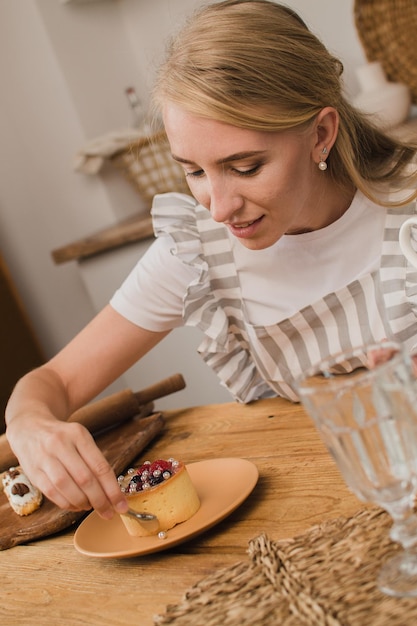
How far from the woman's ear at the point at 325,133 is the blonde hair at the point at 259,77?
19 mm

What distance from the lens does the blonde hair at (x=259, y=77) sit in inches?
43.3

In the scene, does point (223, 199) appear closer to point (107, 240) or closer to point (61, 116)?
point (107, 240)

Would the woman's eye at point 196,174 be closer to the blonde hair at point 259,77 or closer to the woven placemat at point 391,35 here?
the blonde hair at point 259,77

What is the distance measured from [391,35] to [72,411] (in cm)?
183

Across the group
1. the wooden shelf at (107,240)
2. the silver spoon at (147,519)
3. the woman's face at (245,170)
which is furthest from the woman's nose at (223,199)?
the wooden shelf at (107,240)

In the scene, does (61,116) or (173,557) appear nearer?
(173,557)

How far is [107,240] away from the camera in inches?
98.4

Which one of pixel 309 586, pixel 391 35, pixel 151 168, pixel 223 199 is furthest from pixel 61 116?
pixel 309 586

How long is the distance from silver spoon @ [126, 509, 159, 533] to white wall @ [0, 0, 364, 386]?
2.07m

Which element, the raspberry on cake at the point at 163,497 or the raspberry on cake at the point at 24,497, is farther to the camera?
the raspberry on cake at the point at 24,497

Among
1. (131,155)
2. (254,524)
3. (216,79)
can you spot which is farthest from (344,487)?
(131,155)

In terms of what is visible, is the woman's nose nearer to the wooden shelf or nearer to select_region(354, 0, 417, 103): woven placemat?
the wooden shelf

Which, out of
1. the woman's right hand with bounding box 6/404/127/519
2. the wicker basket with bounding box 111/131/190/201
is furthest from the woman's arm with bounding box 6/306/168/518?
the wicker basket with bounding box 111/131/190/201

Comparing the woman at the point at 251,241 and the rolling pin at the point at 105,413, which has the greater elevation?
the woman at the point at 251,241
